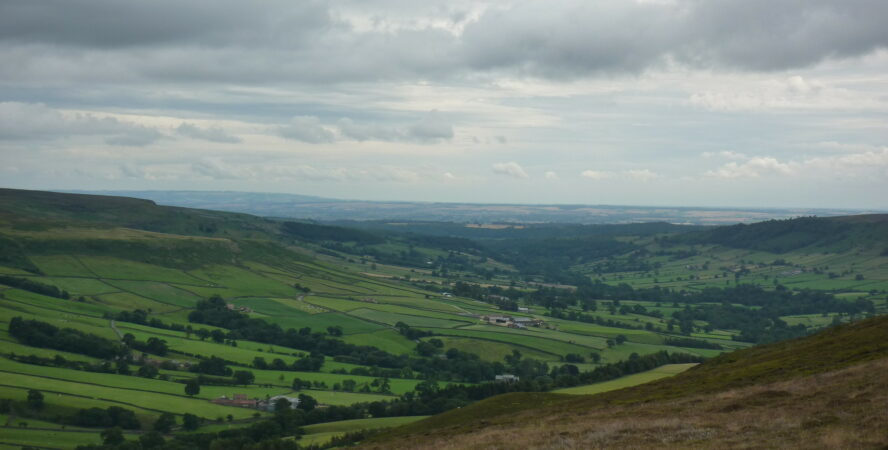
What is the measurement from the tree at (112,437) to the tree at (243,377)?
31231 mm

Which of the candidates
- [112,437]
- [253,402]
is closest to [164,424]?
[112,437]

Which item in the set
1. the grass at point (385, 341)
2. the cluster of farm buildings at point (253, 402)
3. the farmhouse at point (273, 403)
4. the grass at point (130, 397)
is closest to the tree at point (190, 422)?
the grass at point (130, 397)

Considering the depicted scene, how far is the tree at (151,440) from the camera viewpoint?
79062 millimetres

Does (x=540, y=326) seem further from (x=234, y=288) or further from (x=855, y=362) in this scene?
(x=855, y=362)

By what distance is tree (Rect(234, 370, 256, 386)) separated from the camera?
111919 mm

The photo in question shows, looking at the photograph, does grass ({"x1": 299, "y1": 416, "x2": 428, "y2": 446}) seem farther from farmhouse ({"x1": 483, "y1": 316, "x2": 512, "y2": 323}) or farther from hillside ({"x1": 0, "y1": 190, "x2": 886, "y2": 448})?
farmhouse ({"x1": 483, "y1": 316, "x2": 512, "y2": 323})

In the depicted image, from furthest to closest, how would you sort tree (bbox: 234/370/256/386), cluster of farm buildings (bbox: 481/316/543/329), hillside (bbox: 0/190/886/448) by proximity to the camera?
cluster of farm buildings (bbox: 481/316/543/329), tree (bbox: 234/370/256/386), hillside (bbox: 0/190/886/448)

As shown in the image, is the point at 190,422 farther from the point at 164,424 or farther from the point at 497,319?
the point at 497,319

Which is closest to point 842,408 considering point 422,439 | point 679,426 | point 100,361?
point 679,426

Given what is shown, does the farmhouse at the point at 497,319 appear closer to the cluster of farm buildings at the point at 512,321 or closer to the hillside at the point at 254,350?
the cluster of farm buildings at the point at 512,321

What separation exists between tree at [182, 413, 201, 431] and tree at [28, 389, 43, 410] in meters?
16.7

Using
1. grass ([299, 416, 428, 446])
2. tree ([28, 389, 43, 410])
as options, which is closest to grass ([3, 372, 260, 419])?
tree ([28, 389, 43, 410])

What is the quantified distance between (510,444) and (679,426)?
9093 mm

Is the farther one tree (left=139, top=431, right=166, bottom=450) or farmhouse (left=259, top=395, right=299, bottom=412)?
farmhouse (left=259, top=395, right=299, bottom=412)
